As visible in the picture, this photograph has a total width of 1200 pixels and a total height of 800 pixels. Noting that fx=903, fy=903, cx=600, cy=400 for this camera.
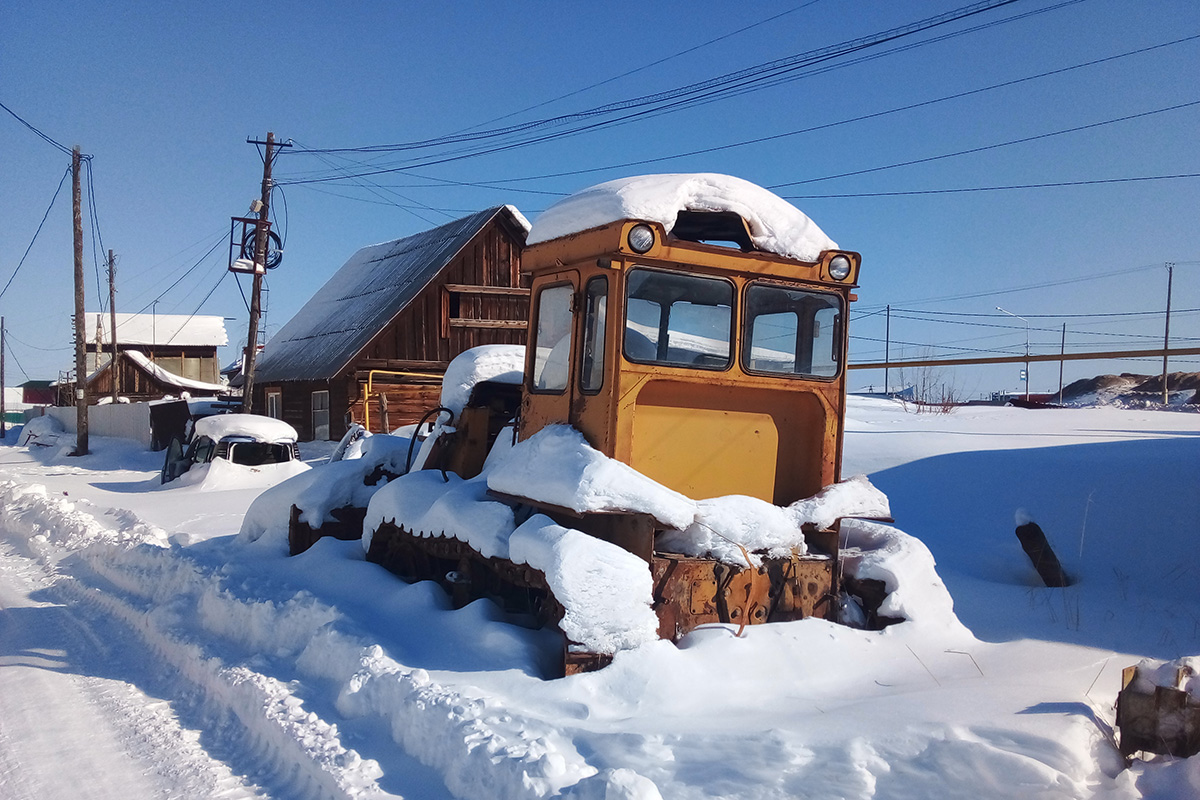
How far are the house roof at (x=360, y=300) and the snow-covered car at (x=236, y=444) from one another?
352cm

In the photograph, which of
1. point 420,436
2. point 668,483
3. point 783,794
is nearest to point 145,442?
point 420,436

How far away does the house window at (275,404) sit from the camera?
2798cm

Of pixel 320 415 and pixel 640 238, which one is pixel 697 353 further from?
pixel 320 415

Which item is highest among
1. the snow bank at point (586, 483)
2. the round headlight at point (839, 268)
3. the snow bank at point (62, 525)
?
the round headlight at point (839, 268)

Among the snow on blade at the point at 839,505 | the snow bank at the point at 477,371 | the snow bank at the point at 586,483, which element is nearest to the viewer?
the snow bank at the point at 586,483

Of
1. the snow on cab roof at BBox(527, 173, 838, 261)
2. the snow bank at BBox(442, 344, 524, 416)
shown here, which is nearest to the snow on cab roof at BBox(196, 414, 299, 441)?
the snow bank at BBox(442, 344, 524, 416)

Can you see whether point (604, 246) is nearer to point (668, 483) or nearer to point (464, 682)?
point (668, 483)

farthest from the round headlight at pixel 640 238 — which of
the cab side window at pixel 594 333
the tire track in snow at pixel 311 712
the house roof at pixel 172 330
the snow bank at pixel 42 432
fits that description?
the house roof at pixel 172 330

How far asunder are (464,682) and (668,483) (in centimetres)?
174

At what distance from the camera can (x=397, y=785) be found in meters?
3.94

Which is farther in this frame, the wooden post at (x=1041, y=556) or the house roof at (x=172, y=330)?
the house roof at (x=172, y=330)

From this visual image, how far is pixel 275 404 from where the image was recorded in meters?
28.6

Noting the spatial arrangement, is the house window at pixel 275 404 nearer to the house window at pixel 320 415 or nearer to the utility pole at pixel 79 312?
the house window at pixel 320 415

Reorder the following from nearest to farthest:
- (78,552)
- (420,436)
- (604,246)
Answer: (604,246) → (420,436) → (78,552)
